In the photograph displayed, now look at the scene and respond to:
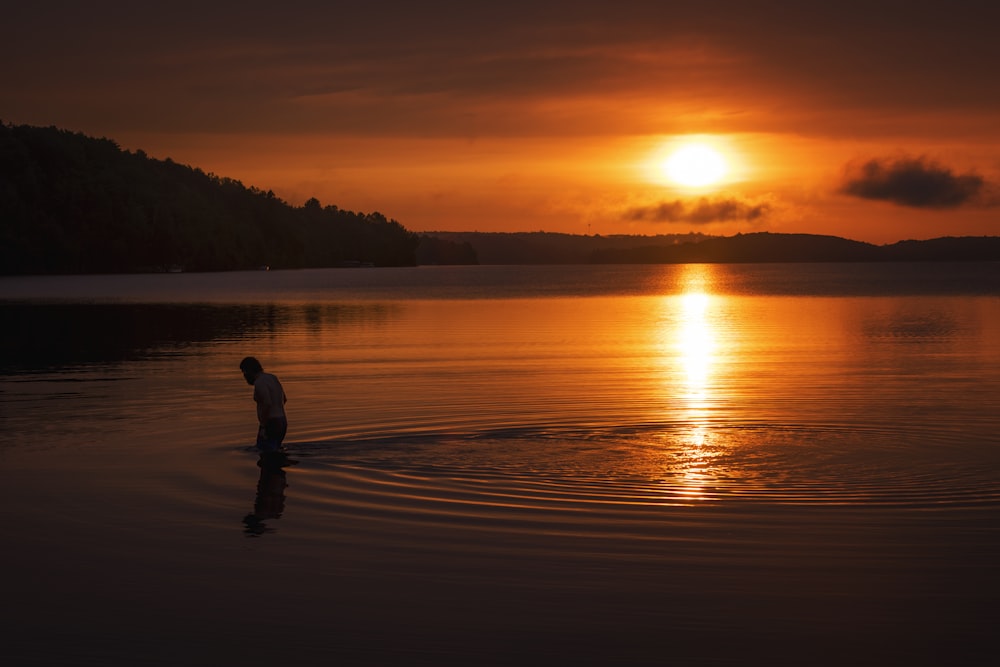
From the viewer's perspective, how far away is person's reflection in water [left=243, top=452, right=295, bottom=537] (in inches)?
617

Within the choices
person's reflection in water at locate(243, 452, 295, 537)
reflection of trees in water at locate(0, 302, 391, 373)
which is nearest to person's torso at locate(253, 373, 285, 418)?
person's reflection in water at locate(243, 452, 295, 537)

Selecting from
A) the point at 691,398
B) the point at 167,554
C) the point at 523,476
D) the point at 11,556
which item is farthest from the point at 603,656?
the point at 691,398

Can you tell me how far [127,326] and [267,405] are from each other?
161 feet

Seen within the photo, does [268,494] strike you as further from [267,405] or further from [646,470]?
[646,470]

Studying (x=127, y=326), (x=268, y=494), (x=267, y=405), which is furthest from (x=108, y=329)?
(x=268, y=494)

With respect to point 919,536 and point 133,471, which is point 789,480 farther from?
point 133,471

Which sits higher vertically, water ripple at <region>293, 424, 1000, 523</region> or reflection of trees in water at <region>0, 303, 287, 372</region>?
water ripple at <region>293, 424, 1000, 523</region>

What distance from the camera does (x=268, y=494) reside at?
58.4ft

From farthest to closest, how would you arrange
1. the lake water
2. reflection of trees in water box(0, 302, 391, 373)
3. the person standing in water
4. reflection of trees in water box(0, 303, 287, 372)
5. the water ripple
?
reflection of trees in water box(0, 302, 391, 373)
reflection of trees in water box(0, 303, 287, 372)
the person standing in water
the water ripple
the lake water

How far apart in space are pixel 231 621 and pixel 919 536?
27.6 ft

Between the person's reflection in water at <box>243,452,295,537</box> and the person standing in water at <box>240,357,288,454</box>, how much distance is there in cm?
25

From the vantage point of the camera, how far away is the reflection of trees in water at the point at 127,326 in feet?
153

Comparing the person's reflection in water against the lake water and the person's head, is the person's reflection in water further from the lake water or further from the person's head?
the person's head

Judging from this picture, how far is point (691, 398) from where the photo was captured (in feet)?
100
